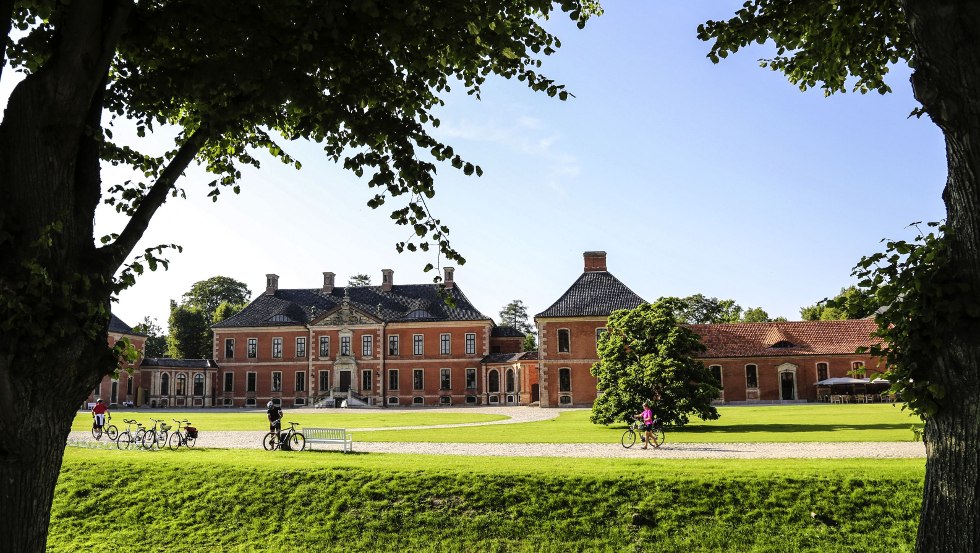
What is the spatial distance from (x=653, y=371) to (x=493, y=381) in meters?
29.9

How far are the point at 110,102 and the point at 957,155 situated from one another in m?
6.50

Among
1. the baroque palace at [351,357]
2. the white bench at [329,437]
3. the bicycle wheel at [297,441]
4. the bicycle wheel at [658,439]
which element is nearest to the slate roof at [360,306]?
the baroque palace at [351,357]

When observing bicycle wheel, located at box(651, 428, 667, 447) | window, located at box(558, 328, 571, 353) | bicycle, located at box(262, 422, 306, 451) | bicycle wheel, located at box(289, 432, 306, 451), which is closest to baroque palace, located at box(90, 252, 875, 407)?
window, located at box(558, 328, 571, 353)

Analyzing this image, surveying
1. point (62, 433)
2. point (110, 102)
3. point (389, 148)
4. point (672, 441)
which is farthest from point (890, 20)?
point (672, 441)

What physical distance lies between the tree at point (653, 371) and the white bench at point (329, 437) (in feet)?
30.2

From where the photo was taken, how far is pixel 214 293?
71.2 meters

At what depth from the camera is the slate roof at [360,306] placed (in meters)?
51.7

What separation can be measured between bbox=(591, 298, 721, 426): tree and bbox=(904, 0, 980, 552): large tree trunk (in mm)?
16982

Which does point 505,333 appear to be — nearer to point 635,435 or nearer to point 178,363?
point 178,363

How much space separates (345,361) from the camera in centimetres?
5153

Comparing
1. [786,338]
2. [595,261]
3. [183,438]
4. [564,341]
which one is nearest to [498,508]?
[183,438]

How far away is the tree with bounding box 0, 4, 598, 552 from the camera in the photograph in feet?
13.6

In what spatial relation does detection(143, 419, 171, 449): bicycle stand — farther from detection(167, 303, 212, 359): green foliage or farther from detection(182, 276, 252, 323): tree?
detection(182, 276, 252, 323): tree

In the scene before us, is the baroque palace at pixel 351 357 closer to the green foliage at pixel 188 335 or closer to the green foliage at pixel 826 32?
the green foliage at pixel 188 335
